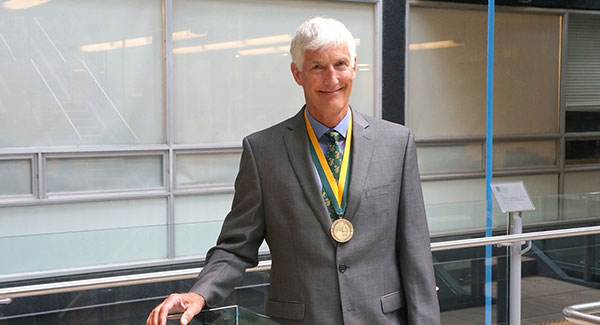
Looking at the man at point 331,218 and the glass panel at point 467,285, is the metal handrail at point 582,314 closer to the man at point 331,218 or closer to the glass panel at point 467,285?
the man at point 331,218

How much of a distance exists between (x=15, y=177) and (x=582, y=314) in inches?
191

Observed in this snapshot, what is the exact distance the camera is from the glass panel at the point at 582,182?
30.2 feet

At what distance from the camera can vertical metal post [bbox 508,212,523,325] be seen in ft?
17.8

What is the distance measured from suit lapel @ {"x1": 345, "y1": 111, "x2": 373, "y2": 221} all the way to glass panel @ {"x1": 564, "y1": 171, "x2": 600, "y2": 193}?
24.8 ft

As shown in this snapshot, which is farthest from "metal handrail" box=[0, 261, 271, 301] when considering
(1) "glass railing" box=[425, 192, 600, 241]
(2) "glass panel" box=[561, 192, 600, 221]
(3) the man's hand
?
(2) "glass panel" box=[561, 192, 600, 221]

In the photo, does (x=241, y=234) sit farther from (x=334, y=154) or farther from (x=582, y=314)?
(x=582, y=314)

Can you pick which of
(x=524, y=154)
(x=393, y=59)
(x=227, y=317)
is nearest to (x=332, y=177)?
(x=227, y=317)

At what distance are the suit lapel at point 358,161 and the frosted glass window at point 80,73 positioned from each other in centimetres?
466

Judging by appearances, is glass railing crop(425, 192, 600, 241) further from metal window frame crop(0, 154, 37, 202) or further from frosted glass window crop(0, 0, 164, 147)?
metal window frame crop(0, 154, 37, 202)

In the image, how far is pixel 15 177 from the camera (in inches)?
245

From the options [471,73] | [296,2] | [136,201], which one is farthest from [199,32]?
[471,73]

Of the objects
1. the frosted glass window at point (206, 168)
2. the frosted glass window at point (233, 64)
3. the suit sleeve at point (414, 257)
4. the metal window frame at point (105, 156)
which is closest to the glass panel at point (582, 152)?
the frosted glass window at point (233, 64)

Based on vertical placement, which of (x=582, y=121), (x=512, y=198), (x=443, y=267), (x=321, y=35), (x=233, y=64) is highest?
Result: (x=233, y=64)

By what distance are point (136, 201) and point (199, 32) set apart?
1.57 m
